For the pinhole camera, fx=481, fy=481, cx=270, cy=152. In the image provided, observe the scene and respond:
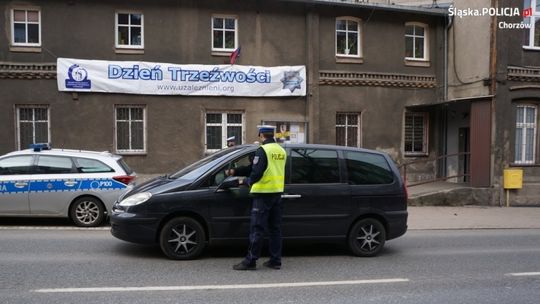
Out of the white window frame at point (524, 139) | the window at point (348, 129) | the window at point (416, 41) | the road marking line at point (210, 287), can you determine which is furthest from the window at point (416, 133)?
the road marking line at point (210, 287)

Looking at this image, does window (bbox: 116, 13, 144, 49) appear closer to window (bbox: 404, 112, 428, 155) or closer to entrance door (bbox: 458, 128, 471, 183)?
window (bbox: 404, 112, 428, 155)

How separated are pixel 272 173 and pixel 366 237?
2.15 m

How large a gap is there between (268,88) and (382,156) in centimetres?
829

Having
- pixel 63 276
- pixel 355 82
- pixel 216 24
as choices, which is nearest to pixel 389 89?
pixel 355 82

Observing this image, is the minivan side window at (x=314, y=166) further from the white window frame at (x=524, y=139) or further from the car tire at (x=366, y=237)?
the white window frame at (x=524, y=139)

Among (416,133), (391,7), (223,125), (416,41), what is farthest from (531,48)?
(223,125)

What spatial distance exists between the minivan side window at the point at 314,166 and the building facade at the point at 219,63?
7950 mm

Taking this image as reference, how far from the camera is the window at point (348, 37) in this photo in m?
16.6

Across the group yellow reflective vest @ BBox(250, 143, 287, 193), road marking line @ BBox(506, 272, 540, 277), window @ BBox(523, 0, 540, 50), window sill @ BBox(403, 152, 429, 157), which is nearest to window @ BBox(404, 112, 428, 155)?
window sill @ BBox(403, 152, 429, 157)

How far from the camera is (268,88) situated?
15.8 meters

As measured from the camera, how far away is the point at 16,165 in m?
9.63

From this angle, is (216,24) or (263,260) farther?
(216,24)

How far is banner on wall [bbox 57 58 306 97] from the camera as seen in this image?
14.4 m

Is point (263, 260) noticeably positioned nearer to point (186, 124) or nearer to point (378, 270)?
point (378, 270)
